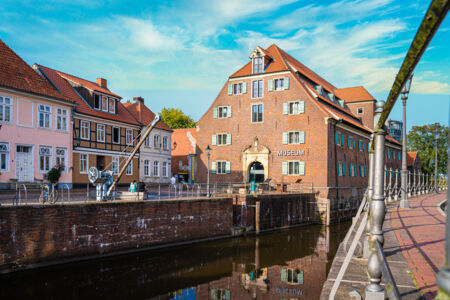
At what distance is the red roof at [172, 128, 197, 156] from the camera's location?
48.4m

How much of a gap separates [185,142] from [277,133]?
18325mm

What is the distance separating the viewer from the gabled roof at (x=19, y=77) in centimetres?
2330

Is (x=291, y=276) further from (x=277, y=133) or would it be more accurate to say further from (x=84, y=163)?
(x=277, y=133)

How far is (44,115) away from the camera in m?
25.4

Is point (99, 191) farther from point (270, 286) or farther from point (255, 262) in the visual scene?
point (270, 286)

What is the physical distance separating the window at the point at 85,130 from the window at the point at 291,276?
2026 cm

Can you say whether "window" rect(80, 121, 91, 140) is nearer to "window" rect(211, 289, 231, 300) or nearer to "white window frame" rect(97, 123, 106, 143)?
"white window frame" rect(97, 123, 106, 143)

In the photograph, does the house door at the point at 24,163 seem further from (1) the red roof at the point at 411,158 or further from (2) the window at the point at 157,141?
(1) the red roof at the point at 411,158

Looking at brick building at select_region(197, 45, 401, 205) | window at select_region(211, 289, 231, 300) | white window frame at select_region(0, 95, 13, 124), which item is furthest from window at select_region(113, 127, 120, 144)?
window at select_region(211, 289, 231, 300)

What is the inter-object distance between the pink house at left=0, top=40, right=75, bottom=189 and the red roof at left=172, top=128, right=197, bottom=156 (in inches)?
860

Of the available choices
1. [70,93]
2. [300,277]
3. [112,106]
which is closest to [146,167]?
[112,106]

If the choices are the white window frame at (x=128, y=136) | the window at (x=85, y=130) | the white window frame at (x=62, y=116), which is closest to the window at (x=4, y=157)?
the white window frame at (x=62, y=116)

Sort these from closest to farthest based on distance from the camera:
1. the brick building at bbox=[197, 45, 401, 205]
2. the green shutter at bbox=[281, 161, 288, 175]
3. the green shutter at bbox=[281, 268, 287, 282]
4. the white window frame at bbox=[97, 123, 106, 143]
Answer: the green shutter at bbox=[281, 268, 287, 282]
the white window frame at bbox=[97, 123, 106, 143]
the brick building at bbox=[197, 45, 401, 205]
the green shutter at bbox=[281, 161, 288, 175]

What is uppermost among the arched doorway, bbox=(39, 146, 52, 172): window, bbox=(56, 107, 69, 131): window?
bbox=(56, 107, 69, 131): window
